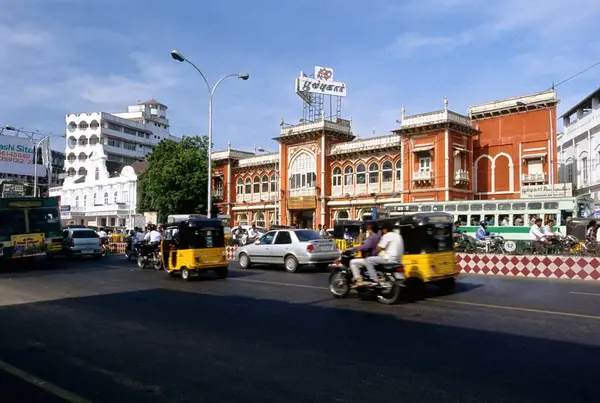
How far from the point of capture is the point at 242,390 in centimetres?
507

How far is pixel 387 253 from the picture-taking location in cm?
1059

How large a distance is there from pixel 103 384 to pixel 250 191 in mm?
48178

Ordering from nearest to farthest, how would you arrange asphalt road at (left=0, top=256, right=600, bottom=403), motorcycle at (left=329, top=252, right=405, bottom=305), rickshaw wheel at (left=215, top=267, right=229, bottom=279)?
1. asphalt road at (left=0, top=256, right=600, bottom=403)
2. motorcycle at (left=329, top=252, right=405, bottom=305)
3. rickshaw wheel at (left=215, top=267, right=229, bottom=279)

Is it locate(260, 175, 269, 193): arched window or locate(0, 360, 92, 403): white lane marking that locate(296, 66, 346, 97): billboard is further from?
locate(0, 360, 92, 403): white lane marking

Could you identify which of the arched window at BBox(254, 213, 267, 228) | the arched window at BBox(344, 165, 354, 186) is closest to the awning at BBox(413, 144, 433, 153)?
the arched window at BBox(344, 165, 354, 186)

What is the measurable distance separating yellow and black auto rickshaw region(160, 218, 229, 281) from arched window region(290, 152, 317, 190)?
30.4 meters

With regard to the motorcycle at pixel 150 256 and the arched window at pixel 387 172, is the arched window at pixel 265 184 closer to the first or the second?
the arched window at pixel 387 172

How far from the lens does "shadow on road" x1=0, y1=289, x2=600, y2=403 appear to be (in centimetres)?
498

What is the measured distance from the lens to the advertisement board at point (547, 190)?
3369 centimetres

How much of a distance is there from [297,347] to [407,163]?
112ft

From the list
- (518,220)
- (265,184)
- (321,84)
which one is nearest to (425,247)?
(518,220)

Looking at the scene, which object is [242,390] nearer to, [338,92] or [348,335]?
[348,335]

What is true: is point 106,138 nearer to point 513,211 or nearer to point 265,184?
point 265,184

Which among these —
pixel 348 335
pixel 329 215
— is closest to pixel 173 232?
pixel 348 335
